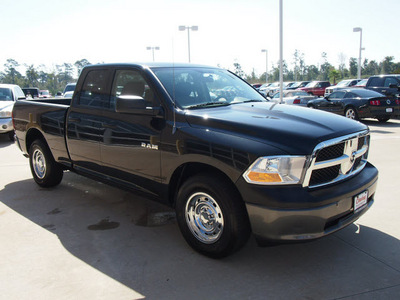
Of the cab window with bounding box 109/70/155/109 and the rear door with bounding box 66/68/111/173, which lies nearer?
the cab window with bounding box 109/70/155/109

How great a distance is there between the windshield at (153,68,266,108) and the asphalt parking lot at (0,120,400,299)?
5.01ft

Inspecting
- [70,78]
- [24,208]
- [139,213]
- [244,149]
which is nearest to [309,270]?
[244,149]

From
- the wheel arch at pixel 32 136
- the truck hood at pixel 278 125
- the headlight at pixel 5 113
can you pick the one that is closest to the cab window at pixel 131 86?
the truck hood at pixel 278 125

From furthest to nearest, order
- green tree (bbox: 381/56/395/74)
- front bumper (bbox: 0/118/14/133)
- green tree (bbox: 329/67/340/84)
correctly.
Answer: green tree (bbox: 381/56/395/74) → green tree (bbox: 329/67/340/84) → front bumper (bbox: 0/118/14/133)

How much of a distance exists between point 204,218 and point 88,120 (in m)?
2.15

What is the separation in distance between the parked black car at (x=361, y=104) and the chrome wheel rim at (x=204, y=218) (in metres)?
12.4

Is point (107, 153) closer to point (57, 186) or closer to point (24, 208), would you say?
point (24, 208)

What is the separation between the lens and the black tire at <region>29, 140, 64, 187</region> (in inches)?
225

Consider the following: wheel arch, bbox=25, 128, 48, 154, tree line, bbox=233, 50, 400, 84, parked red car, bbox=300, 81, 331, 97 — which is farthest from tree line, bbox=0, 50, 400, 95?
wheel arch, bbox=25, 128, 48, 154

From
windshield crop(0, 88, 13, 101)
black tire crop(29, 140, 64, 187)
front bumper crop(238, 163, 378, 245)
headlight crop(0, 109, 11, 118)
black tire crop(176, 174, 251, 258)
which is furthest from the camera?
windshield crop(0, 88, 13, 101)

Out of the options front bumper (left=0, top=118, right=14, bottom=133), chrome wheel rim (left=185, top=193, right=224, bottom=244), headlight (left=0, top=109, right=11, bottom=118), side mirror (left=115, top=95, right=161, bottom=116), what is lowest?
chrome wheel rim (left=185, top=193, right=224, bottom=244)

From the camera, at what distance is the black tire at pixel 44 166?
5.73 metres

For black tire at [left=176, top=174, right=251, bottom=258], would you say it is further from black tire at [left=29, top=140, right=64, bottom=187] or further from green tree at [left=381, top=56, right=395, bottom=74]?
green tree at [left=381, top=56, right=395, bottom=74]

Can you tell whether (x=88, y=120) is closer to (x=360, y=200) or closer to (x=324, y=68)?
(x=360, y=200)
